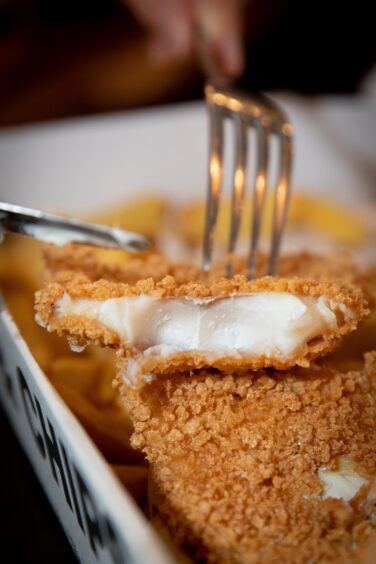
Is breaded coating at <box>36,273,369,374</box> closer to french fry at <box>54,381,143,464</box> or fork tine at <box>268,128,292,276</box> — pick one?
french fry at <box>54,381,143,464</box>

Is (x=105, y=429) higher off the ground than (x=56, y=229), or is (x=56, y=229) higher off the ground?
(x=56, y=229)

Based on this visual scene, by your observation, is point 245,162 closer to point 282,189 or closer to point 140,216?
point 282,189

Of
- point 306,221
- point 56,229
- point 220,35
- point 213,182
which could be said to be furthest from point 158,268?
point 220,35

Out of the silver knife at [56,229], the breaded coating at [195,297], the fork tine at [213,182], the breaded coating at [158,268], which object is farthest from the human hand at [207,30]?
the breaded coating at [195,297]

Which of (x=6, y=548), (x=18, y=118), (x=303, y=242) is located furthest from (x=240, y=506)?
(x=18, y=118)

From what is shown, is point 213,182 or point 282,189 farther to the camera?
point 282,189

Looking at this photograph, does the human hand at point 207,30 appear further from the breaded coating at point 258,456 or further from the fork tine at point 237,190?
the breaded coating at point 258,456
